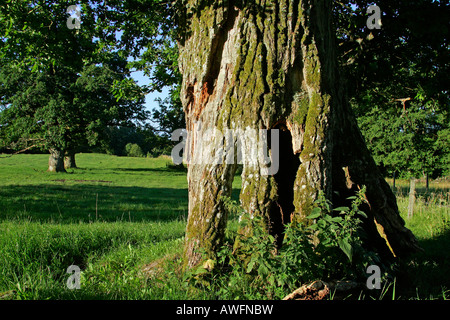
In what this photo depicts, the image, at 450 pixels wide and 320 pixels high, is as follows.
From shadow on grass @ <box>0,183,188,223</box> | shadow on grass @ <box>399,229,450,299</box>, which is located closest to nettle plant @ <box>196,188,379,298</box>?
shadow on grass @ <box>399,229,450,299</box>

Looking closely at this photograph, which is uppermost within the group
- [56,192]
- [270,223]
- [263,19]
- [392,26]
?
[392,26]

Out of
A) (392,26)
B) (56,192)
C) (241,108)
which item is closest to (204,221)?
(241,108)

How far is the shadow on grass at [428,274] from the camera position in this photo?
4090mm

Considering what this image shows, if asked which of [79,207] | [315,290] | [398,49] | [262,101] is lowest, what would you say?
[79,207]

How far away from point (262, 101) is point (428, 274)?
341cm

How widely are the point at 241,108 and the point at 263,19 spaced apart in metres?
1.14

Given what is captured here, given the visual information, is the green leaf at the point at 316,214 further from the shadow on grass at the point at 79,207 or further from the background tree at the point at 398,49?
the shadow on grass at the point at 79,207

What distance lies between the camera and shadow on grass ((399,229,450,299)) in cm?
409

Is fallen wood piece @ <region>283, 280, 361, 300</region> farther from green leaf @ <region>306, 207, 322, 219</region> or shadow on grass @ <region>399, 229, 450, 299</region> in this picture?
shadow on grass @ <region>399, 229, 450, 299</region>

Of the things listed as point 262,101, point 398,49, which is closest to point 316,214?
point 262,101

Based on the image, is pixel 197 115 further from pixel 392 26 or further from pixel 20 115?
pixel 20 115

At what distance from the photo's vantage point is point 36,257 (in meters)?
5.16

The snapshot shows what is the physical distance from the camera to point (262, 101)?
411 centimetres

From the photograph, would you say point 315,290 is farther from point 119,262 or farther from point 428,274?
point 119,262
